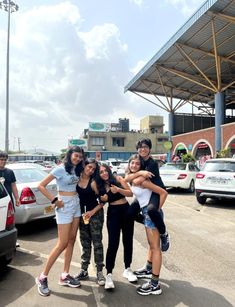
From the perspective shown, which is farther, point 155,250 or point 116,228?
point 116,228

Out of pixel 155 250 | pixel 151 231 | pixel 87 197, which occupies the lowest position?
pixel 155 250

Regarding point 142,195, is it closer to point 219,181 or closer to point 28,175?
point 28,175

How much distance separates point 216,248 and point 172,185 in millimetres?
8189

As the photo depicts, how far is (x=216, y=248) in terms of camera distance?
5699mm

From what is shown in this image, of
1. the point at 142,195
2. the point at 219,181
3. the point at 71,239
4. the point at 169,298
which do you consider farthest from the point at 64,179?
the point at 219,181

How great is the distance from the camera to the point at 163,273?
4.45 meters

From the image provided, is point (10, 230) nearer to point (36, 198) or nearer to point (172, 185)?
point (36, 198)

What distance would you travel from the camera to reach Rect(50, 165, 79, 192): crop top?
3.98 m

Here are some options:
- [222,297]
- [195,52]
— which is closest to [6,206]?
[222,297]

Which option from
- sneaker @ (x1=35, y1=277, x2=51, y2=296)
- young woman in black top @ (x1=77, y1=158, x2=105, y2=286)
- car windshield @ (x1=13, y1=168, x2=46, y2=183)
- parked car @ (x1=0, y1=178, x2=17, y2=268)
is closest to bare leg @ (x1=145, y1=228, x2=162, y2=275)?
young woman in black top @ (x1=77, y1=158, x2=105, y2=286)

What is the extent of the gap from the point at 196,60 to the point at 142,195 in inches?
977

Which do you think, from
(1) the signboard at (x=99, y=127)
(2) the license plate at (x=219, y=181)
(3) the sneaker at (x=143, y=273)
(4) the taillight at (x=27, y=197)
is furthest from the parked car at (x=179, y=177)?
(1) the signboard at (x=99, y=127)

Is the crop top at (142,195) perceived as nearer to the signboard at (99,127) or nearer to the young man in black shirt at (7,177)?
the young man in black shirt at (7,177)

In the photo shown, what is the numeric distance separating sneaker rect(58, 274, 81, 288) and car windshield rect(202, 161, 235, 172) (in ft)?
23.8
